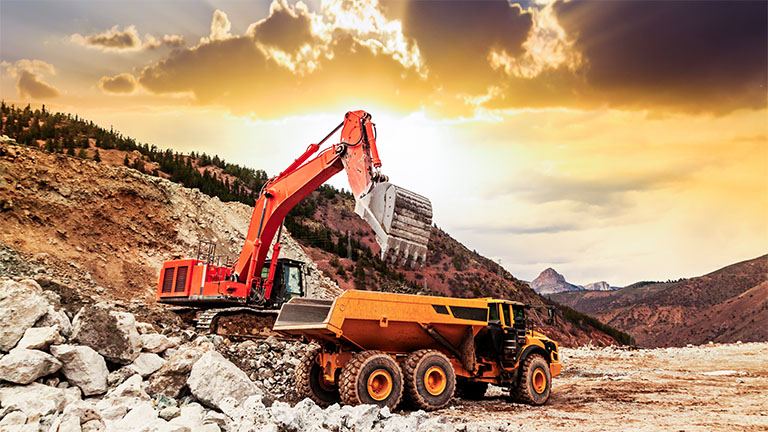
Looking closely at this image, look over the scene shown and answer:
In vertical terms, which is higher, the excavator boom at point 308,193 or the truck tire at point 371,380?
the excavator boom at point 308,193

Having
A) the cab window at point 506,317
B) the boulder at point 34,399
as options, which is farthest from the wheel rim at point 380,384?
the boulder at point 34,399

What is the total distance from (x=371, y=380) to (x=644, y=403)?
5796 millimetres

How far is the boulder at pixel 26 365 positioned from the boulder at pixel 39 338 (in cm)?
18

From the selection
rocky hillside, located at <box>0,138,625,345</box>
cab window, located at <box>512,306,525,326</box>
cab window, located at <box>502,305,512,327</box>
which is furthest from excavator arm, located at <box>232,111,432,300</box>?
rocky hillside, located at <box>0,138,625,345</box>

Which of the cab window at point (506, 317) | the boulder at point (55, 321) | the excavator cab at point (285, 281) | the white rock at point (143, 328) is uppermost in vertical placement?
the excavator cab at point (285, 281)

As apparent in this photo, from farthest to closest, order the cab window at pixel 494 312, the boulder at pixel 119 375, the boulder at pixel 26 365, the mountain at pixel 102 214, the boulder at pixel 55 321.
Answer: the mountain at pixel 102 214 < the cab window at pixel 494 312 < the boulder at pixel 55 321 < the boulder at pixel 119 375 < the boulder at pixel 26 365

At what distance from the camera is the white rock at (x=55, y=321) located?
8133 millimetres

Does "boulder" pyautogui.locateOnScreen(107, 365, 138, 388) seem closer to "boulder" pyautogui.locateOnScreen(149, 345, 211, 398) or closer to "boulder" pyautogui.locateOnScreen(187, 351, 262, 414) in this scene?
"boulder" pyautogui.locateOnScreen(149, 345, 211, 398)

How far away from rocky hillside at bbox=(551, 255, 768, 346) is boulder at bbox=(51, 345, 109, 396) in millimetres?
56436

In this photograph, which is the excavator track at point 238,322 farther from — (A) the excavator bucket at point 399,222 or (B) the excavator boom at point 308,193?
(A) the excavator bucket at point 399,222

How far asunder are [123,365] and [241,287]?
6.37 meters

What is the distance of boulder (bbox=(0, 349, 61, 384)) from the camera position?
6922mm

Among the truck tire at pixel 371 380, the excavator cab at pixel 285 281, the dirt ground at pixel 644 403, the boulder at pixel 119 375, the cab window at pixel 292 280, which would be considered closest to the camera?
the boulder at pixel 119 375

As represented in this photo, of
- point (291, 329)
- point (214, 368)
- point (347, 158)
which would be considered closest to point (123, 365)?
point (214, 368)
